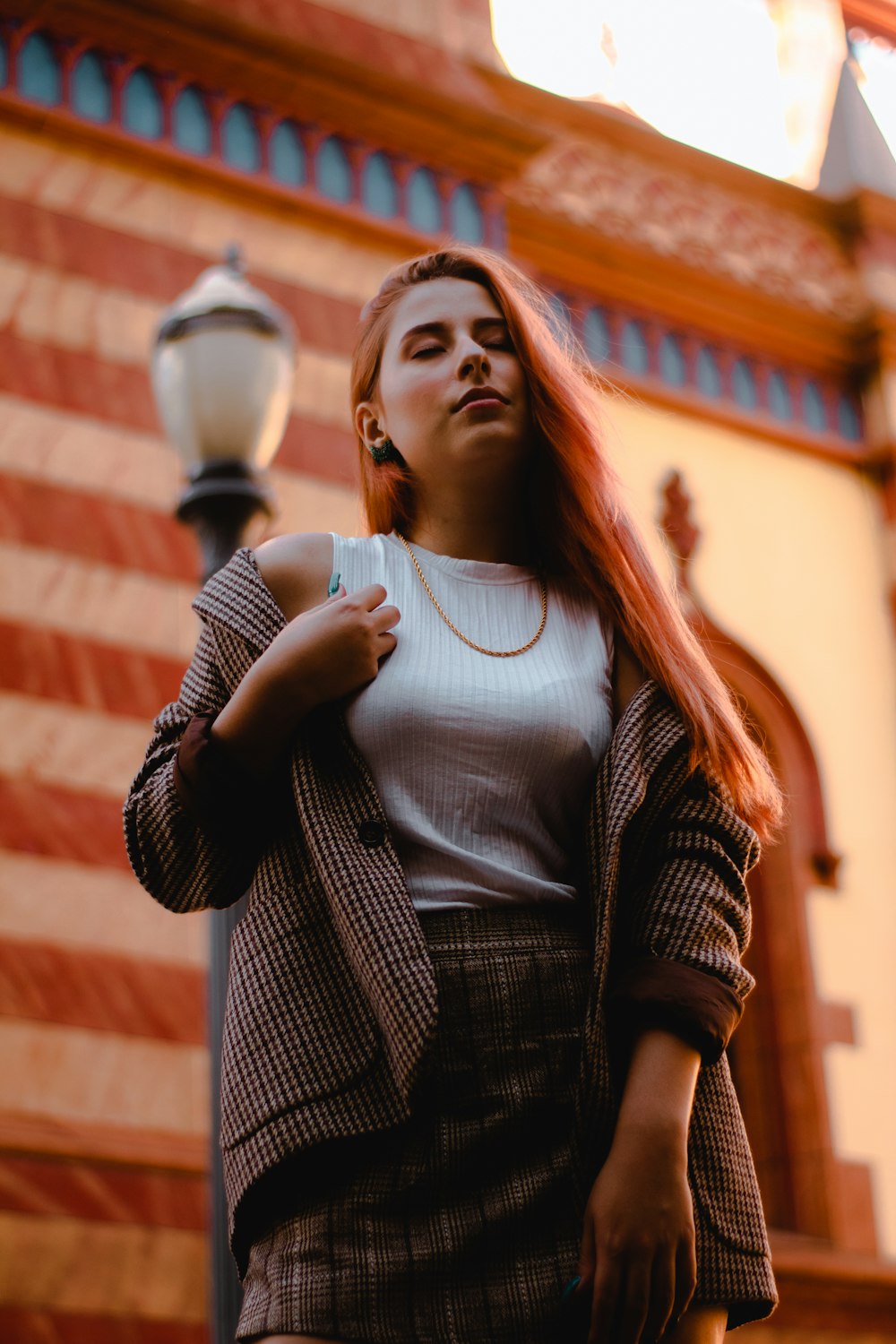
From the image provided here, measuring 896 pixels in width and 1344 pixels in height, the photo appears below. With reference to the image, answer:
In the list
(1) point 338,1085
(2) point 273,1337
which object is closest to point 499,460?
(1) point 338,1085

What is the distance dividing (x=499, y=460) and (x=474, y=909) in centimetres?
60

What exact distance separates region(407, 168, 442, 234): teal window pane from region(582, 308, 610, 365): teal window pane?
3.56 feet

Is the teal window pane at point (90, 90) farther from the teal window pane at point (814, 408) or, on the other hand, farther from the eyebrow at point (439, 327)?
the eyebrow at point (439, 327)

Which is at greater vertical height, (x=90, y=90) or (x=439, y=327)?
(x=90, y=90)

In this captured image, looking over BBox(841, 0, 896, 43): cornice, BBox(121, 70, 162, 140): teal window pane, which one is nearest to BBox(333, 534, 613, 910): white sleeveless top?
BBox(121, 70, 162, 140): teal window pane

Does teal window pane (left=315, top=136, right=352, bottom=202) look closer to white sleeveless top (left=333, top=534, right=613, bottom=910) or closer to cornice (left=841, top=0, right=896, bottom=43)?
cornice (left=841, top=0, right=896, bottom=43)

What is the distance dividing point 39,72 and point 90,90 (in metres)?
0.21

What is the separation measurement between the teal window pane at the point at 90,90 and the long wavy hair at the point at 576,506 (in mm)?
5339

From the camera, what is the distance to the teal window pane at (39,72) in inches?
286

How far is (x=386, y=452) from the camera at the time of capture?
2.41 metres

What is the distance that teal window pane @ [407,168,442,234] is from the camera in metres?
8.21

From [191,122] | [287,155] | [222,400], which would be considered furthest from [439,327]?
[287,155]

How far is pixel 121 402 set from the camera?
23.0 ft

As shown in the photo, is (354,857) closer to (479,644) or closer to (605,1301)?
(479,644)
